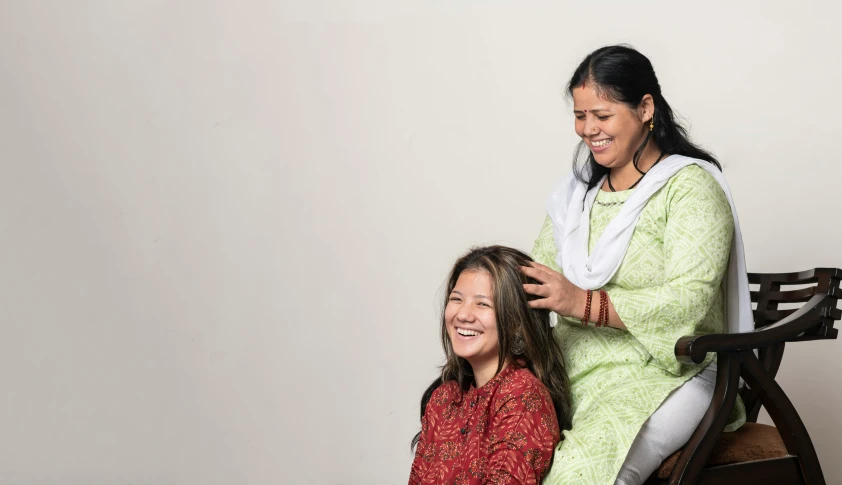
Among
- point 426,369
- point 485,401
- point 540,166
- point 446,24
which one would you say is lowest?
point 426,369

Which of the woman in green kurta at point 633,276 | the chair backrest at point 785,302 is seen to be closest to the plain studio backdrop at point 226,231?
the chair backrest at point 785,302

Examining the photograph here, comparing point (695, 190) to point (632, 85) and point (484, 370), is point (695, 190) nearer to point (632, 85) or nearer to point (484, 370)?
point (632, 85)

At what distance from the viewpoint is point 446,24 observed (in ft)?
12.9

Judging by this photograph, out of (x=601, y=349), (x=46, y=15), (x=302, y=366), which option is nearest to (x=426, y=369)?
(x=302, y=366)

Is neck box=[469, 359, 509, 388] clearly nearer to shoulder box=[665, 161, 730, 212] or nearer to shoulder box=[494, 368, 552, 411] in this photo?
shoulder box=[494, 368, 552, 411]

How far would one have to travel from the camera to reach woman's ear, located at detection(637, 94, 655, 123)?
232 cm

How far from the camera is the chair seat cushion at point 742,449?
6.95ft

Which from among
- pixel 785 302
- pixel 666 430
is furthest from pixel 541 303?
pixel 785 302

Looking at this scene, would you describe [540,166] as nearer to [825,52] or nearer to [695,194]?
[825,52]

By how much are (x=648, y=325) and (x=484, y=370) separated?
39 centimetres

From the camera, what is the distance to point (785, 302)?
2633 millimetres

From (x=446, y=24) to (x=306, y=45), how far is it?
0.58 m

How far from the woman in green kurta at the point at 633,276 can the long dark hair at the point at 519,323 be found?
49 millimetres

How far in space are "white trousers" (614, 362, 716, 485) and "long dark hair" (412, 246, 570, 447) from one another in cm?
21
